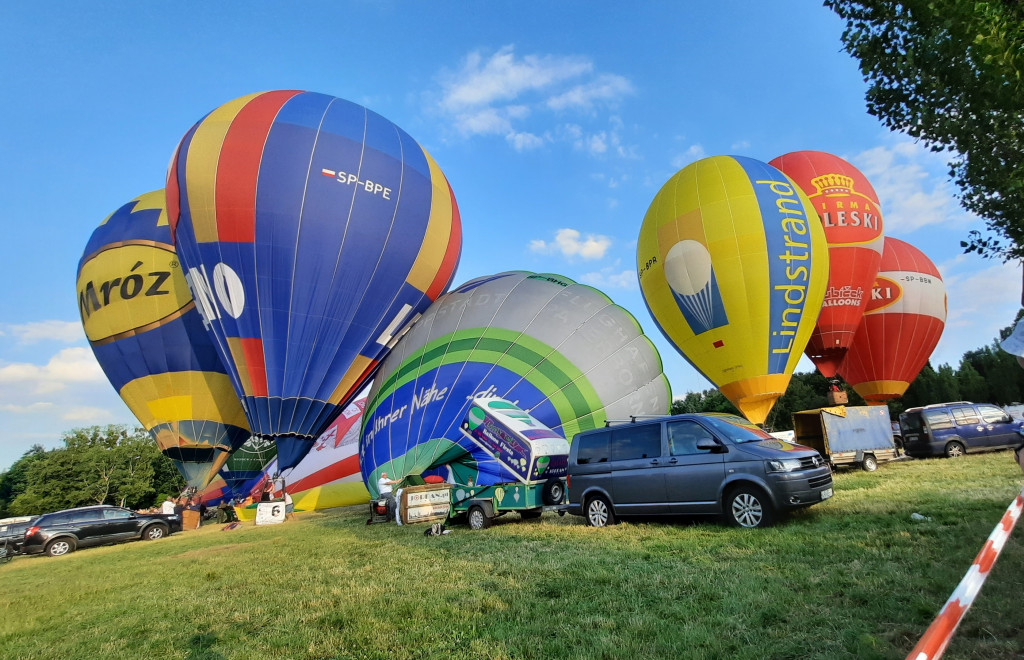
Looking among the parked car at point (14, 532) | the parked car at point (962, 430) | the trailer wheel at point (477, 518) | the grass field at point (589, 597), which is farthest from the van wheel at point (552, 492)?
the parked car at point (14, 532)

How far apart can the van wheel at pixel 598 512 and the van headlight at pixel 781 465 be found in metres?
2.91

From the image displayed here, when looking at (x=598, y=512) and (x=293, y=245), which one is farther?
(x=293, y=245)

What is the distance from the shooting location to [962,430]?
18.3 metres

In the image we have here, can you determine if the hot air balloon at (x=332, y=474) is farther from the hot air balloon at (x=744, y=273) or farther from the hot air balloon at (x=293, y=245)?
the hot air balloon at (x=744, y=273)

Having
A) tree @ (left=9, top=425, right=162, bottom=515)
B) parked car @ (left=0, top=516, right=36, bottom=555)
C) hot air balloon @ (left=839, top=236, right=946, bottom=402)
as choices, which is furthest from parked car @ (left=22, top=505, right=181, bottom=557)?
tree @ (left=9, top=425, right=162, bottom=515)

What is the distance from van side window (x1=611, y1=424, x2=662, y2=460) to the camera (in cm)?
933

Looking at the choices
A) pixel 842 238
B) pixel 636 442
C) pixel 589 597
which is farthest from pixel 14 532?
pixel 842 238

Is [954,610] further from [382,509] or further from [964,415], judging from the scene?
[964,415]

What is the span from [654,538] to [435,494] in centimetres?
654

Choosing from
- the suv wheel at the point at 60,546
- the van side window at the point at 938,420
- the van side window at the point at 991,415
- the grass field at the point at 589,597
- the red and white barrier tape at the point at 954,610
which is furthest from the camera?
the van side window at the point at 991,415

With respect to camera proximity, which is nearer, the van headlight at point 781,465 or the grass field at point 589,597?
the grass field at point 589,597

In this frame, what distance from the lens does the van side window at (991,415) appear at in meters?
18.5

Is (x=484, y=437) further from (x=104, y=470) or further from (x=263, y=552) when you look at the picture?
(x=104, y=470)

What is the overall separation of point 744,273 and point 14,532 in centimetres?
3125
